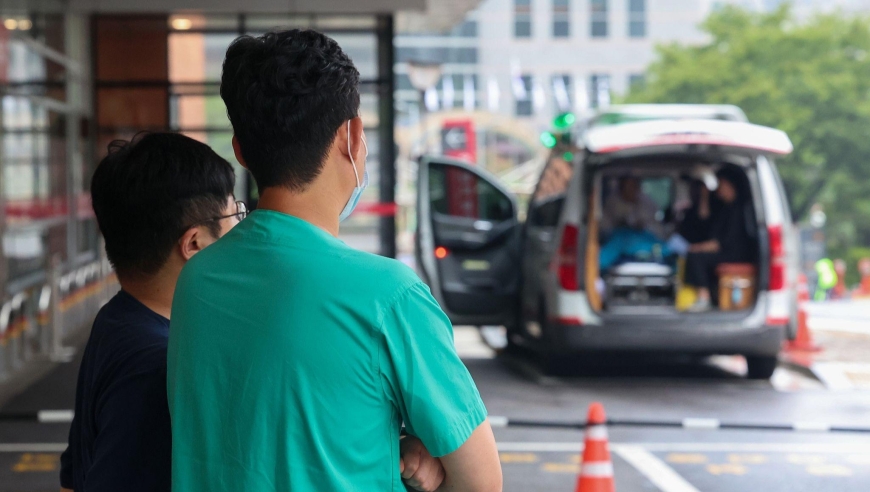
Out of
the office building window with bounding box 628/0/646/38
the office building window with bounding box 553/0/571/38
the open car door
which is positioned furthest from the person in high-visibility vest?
the office building window with bounding box 628/0/646/38

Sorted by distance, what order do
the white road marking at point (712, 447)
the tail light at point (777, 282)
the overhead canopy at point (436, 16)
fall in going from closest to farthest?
the white road marking at point (712, 447) → the tail light at point (777, 282) → the overhead canopy at point (436, 16)

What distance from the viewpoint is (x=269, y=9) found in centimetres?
1619

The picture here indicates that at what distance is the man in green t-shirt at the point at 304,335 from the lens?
164cm

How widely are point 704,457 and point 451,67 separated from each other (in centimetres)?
8165

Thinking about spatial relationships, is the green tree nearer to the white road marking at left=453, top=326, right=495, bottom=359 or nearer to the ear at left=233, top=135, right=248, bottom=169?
the white road marking at left=453, top=326, right=495, bottom=359

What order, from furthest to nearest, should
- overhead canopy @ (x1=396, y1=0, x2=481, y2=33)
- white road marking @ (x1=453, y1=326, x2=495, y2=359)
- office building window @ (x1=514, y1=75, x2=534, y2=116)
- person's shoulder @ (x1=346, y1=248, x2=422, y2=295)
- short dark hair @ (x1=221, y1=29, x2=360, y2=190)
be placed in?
office building window @ (x1=514, y1=75, x2=534, y2=116) → overhead canopy @ (x1=396, y1=0, x2=481, y2=33) → white road marking @ (x1=453, y1=326, x2=495, y2=359) → short dark hair @ (x1=221, y1=29, x2=360, y2=190) → person's shoulder @ (x1=346, y1=248, x2=422, y2=295)

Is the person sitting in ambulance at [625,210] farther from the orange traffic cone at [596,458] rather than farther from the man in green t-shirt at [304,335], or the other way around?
the man in green t-shirt at [304,335]

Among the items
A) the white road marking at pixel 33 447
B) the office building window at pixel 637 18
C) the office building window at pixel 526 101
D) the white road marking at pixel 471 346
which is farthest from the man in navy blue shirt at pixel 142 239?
the office building window at pixel 637 18

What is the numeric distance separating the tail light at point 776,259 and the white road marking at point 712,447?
2304 mm

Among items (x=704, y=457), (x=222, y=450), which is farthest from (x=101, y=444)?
(x=704, y=457)

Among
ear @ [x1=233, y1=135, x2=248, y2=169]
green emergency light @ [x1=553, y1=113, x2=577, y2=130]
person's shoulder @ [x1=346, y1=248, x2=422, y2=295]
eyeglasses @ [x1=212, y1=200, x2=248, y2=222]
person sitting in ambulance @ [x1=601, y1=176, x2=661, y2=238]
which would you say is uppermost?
green emergency light @ [x1=553, y1=113, x2=577, y2=130]

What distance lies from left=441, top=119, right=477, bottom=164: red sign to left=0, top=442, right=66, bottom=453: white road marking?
4389 centimetres

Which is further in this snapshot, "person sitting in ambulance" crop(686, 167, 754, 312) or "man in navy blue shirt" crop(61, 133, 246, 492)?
"person sitting in ambulance" crop(686, 167, 754, 312)

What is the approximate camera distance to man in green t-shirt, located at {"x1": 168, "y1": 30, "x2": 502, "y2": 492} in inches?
64.7
